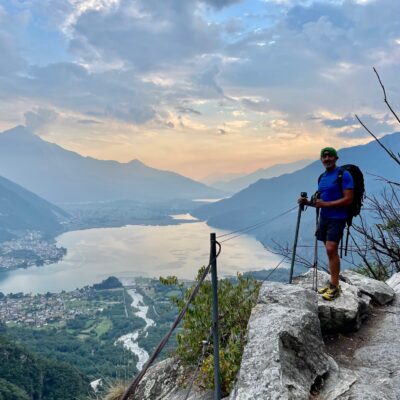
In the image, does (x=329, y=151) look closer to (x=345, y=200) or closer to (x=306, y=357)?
(x=345, y=200)

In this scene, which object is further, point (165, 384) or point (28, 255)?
point (28, 255)

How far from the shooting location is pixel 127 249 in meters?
133

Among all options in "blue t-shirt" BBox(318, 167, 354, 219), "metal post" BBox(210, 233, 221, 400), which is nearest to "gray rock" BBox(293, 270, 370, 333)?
"blue t-shirt" BBox(318, 167, 354, 219)

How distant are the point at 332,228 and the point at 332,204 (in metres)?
0.45

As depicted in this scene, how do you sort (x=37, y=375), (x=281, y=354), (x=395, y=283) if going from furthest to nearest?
(x=37, y=375) < (x=395, y=283) < (x=281, y=354)

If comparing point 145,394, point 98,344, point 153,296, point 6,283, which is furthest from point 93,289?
point 145,394

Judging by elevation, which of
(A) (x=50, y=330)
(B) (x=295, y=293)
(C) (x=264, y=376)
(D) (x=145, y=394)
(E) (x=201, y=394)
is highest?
(B) (x=295, y=293)

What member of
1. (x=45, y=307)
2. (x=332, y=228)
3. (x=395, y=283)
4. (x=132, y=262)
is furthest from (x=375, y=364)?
(x=132, y=262)

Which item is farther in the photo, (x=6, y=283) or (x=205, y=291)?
(x=6, y=283)

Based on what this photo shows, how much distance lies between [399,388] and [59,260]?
133 metres

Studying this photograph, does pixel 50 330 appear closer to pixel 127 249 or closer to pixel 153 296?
pixel 153 296

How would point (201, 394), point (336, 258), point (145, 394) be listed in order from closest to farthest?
point (201, 394)
point (145, 394)
point (336, 258)

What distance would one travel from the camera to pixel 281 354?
154 inches

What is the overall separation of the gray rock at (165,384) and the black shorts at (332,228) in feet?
9.81
